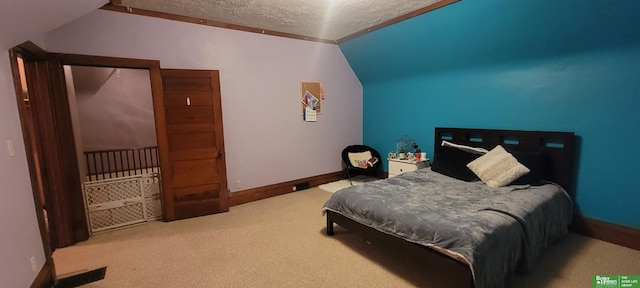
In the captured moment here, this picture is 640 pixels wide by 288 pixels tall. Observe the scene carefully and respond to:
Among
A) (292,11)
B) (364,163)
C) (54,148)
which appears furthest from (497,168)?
(54,148)

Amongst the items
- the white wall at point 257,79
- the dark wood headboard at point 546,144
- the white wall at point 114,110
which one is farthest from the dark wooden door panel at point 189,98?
the dark wood headboard at point 546,144

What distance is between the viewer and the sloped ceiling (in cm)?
150

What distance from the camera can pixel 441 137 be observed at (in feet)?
12.8

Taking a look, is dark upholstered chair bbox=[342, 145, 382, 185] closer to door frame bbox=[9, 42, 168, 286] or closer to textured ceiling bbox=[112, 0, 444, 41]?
textured ceiling bbox=[112, 0, 444, 41]

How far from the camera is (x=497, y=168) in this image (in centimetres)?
284

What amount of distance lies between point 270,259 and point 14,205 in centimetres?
184

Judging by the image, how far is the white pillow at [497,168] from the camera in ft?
8.96

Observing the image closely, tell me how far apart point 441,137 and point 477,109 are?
2.01ft

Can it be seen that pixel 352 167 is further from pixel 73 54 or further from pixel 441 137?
pixel 73 54

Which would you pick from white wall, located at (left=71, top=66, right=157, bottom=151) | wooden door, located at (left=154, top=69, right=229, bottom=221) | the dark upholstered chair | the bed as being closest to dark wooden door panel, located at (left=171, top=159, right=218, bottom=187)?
wooden door, located at (left=154, top=69, right=229, bottom=221)

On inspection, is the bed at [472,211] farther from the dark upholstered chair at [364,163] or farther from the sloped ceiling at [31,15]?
the sloped ceiling at [31,15]

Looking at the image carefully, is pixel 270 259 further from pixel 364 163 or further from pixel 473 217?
pixel 364 163

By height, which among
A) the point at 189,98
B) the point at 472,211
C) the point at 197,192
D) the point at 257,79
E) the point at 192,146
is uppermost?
the point at 257,79

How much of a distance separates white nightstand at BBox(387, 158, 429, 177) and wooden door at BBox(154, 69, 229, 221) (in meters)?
2.54
